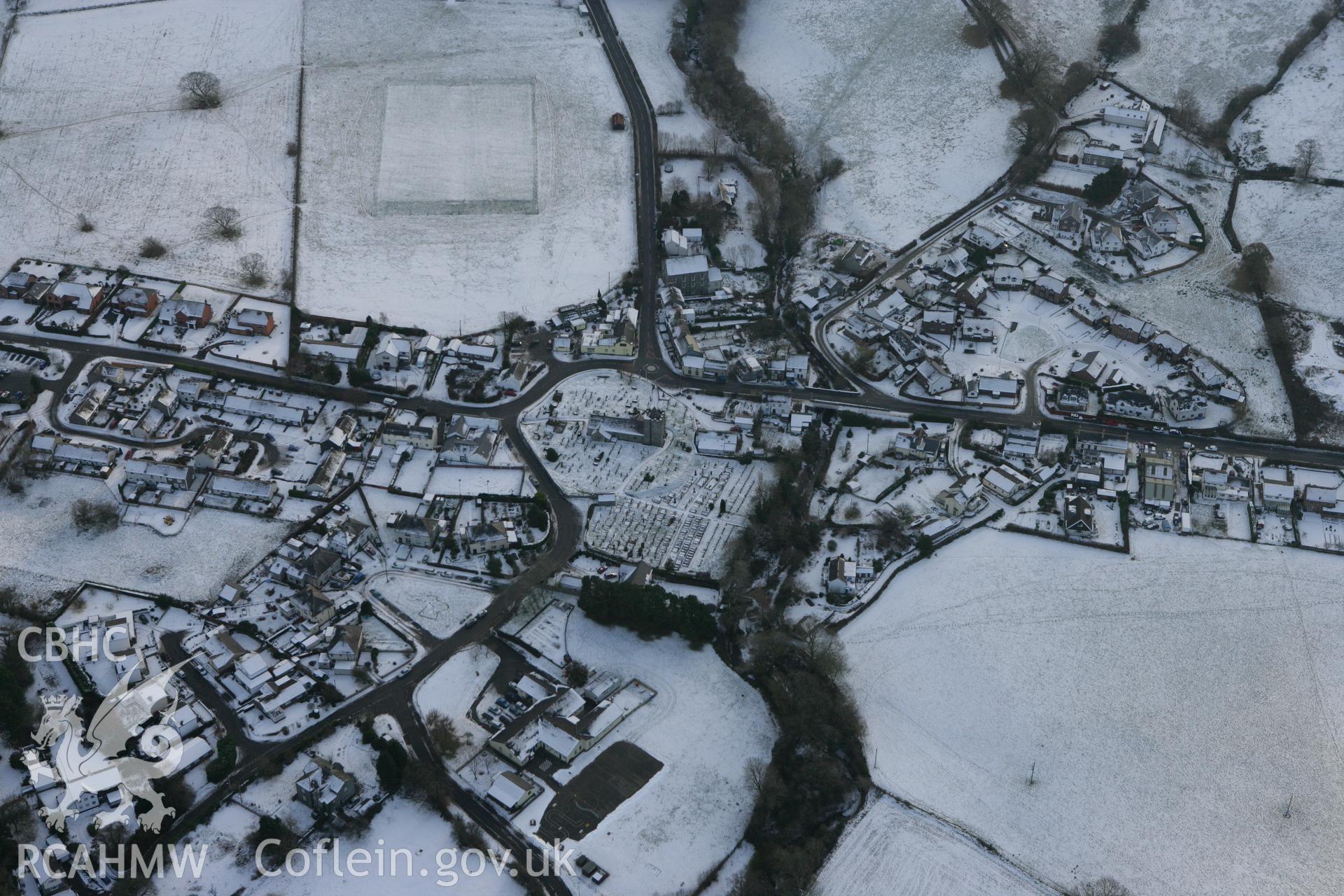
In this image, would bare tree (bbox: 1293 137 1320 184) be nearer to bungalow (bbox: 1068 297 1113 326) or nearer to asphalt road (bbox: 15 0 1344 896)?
bungalow (bbox: 1068 297 1113 326)

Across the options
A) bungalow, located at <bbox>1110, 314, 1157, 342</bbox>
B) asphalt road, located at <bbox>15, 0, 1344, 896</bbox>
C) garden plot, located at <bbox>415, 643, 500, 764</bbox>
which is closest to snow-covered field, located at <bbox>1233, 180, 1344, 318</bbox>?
bungalow, located at <bbox>1110, 314, 1157, 342</bbox>

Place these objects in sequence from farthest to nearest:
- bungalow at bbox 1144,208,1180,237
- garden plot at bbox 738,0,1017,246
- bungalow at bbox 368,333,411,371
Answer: garden plot at bbox 738,0,1017,246, bungalow at bbox 1144,208,1180,237, bungalow at bbox 368,333,411,371

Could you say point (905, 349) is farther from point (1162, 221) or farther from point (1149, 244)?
point (1162, 221)

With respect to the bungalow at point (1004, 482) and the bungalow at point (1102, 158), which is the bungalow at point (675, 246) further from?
the bungalow at point (1102, 158)

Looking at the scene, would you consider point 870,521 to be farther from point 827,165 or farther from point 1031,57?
point 1031,57

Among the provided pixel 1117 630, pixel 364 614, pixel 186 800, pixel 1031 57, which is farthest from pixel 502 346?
pixel 1031 57

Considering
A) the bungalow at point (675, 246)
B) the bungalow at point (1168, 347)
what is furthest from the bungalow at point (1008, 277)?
the bungalow at point (675, 246)
